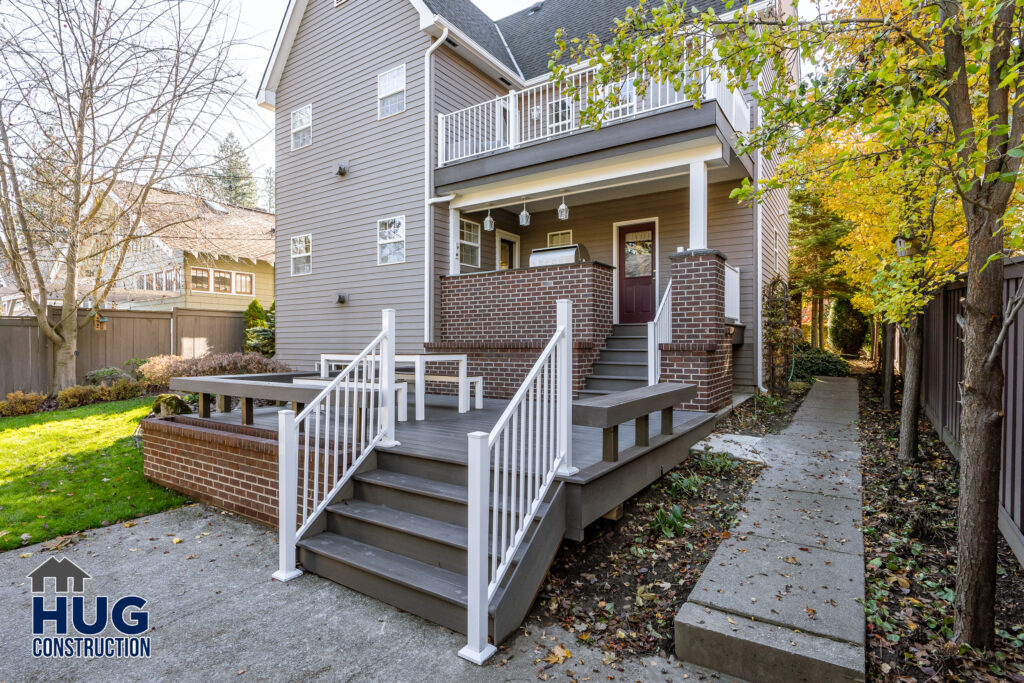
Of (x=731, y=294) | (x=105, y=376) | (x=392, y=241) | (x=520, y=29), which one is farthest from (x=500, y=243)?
(x=105, y=376)

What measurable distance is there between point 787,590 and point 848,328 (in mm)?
18135

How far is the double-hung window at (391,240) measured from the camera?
902 centimetres

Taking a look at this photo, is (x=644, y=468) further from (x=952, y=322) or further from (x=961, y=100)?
(x=952, y=322)

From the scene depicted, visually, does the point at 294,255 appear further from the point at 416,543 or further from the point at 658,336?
the point at 416,543

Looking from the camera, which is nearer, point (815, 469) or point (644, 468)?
point (644, 468)

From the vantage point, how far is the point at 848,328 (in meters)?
17.6

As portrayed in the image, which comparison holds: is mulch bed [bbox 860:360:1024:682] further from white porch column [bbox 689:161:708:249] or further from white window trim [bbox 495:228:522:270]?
white window trim [bbox 495:228:522:270]

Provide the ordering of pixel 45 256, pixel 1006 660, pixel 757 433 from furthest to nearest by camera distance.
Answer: pixel 45 256, pixel 757 433, pixel 1006 660

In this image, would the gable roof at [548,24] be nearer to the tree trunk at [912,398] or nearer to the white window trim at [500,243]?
the white window trim at [500,243]

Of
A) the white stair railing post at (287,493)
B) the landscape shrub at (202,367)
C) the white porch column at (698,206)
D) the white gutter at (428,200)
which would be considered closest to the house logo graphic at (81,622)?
the white stair railing post at (287,493)

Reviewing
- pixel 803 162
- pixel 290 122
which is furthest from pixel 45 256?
pixel 803 162

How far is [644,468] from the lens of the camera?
3709 mm

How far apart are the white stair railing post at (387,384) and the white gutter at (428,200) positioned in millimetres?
4635

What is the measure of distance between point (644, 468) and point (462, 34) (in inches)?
324
